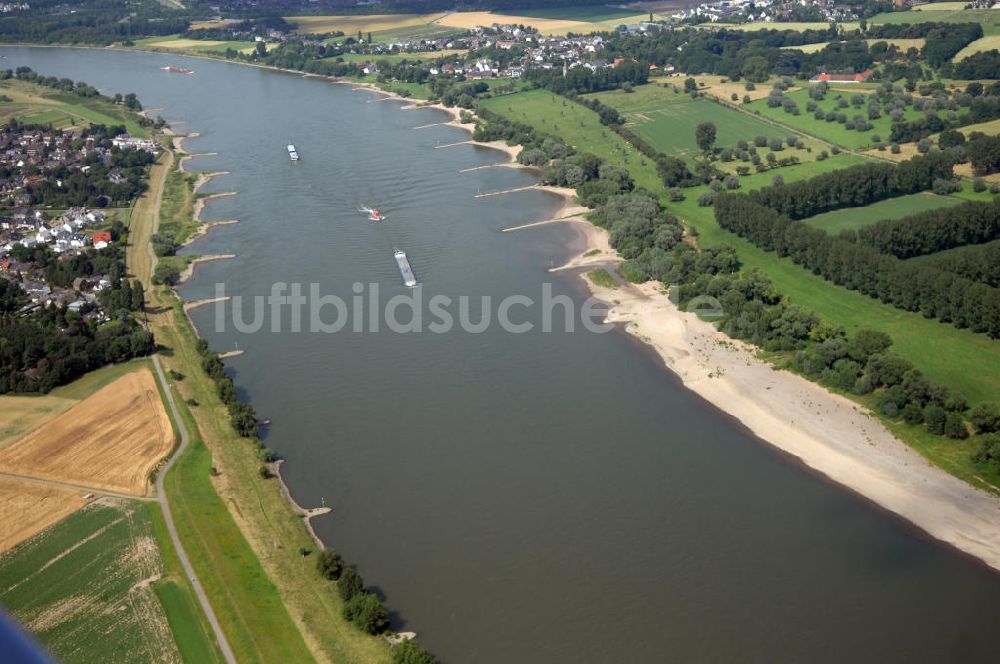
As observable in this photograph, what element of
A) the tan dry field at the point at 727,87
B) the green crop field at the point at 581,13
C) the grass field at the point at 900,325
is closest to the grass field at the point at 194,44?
the green crop field at the point at 581,13

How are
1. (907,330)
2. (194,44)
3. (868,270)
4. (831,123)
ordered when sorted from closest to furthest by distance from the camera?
(907,330) → (868,270) → (831,123) → (194,44)

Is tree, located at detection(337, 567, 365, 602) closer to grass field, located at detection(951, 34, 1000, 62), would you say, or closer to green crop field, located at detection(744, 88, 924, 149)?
green crop field, located at detection(744, 88, 924, 149)

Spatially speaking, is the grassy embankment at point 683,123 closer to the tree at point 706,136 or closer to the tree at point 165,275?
the tree at point 706,136

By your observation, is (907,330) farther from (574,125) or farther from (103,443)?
(574,125)

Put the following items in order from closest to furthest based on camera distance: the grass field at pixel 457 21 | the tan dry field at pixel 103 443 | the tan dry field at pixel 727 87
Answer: the tan dry field at pixel 103 443 → the tan dry field at pixel 727 87 → the grass field at pixel 457 21

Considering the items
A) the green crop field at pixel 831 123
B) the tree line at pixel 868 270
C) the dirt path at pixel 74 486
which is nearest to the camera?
the dirt path at pixel 74 486

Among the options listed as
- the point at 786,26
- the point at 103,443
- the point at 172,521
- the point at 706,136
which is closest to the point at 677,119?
the point at 706,136

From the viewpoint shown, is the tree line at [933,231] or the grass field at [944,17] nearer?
the tree line at [933,231]
